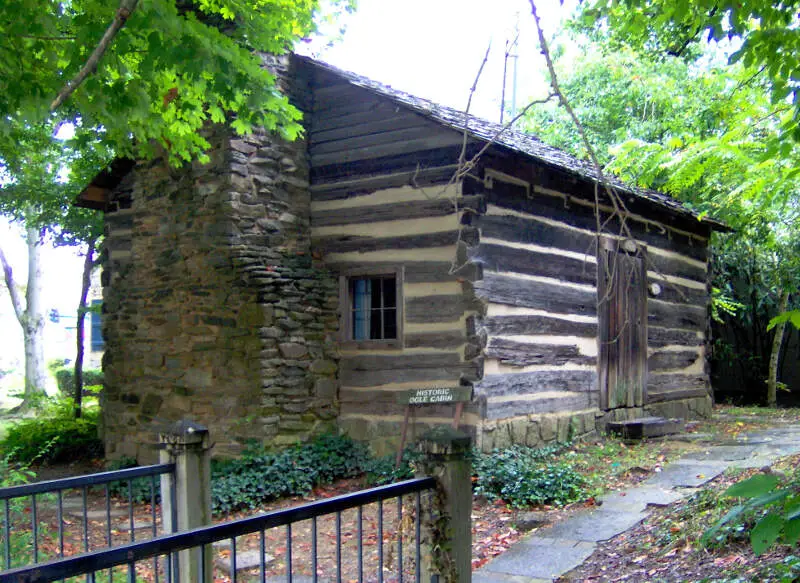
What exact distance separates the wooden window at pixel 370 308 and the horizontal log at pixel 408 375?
14.2 inches

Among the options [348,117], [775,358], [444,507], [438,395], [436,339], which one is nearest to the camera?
[444,507]

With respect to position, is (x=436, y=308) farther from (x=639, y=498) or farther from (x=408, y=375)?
(x=639, y=498)

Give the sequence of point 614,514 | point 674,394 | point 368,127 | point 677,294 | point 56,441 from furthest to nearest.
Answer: point 677,294 < point 674,394 < point 56,441 < point 368,127 < point 614,514

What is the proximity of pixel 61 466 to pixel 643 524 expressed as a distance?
8.57 metres

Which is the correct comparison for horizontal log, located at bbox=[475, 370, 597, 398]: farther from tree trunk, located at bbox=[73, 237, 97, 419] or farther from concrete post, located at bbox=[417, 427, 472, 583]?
tree trunk, located at bbox=[73, 237, 97, 419]

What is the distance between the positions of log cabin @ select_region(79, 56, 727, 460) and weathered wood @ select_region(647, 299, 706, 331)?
6.17ft

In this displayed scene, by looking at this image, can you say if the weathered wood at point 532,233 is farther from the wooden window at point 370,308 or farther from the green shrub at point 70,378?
the green shrub at point 70,378

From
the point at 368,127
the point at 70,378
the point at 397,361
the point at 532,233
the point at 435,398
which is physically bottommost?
the point at 70,378

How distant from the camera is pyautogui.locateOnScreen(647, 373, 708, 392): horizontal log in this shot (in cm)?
1223

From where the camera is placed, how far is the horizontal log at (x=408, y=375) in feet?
28.9

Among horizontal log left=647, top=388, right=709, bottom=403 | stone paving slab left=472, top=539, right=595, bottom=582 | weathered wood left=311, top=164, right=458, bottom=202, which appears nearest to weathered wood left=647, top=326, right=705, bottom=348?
horizontal log left=647, top=388, right=709, bottom=403

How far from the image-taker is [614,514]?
22.7 ft

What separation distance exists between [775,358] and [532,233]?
907 cm

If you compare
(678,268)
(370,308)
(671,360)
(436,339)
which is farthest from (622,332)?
(370,308)
